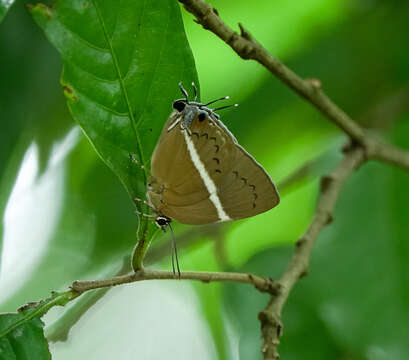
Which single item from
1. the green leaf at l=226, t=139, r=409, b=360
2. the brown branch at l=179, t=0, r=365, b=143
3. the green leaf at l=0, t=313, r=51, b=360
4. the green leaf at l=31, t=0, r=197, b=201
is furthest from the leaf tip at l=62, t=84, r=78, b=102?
the green leaf at l=226, t=139, r=409, b=360

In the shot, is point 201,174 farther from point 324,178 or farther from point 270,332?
point 324,178

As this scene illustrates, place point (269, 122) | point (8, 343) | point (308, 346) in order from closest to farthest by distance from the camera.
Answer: point (8, 343)
point (308, 346)
point (269, 122)

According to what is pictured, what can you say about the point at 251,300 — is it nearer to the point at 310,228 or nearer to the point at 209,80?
the point at 310,228

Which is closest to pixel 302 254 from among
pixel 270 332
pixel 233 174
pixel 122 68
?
pixel 270 332

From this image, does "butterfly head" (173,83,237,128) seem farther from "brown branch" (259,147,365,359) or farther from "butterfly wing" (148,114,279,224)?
"brown branch" (259,147,365,359)

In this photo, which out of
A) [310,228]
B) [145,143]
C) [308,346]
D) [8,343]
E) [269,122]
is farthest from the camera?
[269,122]

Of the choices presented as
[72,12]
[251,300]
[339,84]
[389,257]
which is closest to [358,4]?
[339,84]

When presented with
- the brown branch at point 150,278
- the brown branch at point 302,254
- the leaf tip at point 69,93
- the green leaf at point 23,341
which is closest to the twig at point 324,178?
the brown branch at point 302,254
